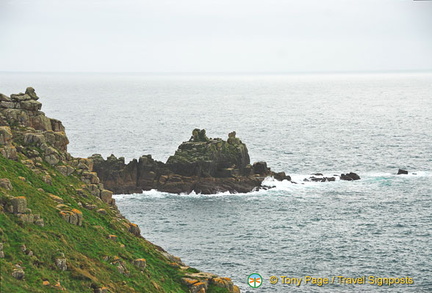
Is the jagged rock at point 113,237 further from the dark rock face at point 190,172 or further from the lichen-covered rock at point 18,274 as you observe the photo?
the dark rock face at point 190,172

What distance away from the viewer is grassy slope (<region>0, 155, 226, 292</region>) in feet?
103

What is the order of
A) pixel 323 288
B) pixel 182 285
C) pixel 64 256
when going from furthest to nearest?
pixel 323 288
pixel 182 285
pixel 64 256

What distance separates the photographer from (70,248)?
36.6m

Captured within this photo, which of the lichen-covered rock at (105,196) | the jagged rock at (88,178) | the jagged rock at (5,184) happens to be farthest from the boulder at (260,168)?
the jagged rock at (5,184)

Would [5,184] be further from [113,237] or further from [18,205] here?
[113,237]

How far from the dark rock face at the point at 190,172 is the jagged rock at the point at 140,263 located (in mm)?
75207

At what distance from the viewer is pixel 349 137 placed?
200 metres

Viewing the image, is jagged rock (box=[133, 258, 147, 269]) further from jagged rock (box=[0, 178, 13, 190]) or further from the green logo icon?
the green logo icon

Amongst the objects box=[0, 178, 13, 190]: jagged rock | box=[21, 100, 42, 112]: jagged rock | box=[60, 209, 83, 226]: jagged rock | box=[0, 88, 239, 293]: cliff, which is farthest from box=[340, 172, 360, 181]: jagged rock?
box=[0, 178, 13, 190]: jagged rock

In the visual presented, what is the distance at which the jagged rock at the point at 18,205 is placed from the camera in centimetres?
3506

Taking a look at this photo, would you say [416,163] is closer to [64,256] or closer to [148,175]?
[148,175]

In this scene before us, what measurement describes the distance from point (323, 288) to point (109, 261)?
1459 inches

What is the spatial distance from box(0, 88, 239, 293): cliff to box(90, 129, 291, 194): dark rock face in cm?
6220

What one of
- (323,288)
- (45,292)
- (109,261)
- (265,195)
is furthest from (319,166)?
(45,292)
